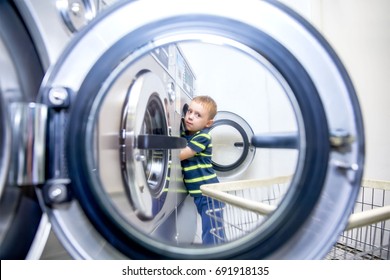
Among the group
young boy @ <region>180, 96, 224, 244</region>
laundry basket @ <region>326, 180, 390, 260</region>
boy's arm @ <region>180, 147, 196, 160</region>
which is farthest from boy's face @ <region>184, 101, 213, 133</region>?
laundry basket @ <region>326, 180, 390, 260</region>

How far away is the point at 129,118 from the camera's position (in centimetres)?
45

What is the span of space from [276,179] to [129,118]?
2.13 feet

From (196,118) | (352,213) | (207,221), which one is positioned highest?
(196,118)

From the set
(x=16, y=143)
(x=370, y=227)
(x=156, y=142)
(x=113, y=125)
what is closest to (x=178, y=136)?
(x=156, y=142)

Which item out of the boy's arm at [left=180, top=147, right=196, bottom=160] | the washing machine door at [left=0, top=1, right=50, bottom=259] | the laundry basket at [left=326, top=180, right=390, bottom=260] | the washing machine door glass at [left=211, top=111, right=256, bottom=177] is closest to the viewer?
the washing machine door at [left=0, top=1, right=50, bottom=259]

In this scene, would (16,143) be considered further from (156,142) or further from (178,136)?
(178,136)

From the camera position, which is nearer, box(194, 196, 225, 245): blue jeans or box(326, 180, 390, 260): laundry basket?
box(326, 180, 390, 260): laundry basket

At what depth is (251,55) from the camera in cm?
37

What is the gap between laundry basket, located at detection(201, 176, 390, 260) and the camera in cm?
47

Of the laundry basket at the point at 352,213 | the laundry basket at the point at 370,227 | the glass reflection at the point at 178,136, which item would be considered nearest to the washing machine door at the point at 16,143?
the glass reflection at the point at 178,136

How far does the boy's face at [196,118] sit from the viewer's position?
3.53 ft

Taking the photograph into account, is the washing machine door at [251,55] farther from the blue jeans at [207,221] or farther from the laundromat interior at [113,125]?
the blue jeans at [207,221]

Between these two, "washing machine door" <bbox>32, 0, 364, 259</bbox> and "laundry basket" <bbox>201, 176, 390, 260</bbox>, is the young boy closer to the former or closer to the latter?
"laundry basket" <bbox>201, 176, 390, 260</bbox>

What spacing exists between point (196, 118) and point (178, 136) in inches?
8.2
